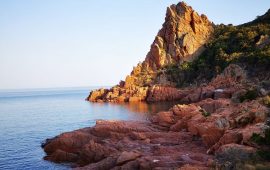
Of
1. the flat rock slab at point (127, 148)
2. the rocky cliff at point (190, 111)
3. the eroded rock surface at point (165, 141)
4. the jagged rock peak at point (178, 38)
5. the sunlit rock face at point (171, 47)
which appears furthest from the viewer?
the jagged rock peak at point (178, 38)

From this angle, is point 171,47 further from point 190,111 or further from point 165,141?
point 165,141

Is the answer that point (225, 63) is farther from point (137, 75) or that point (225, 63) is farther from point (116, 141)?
point (116, 141)

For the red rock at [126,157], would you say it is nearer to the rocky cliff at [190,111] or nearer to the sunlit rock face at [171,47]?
the rocky cliff at [190,111]

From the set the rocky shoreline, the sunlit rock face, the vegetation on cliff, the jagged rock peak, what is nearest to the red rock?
the rocky shoreline

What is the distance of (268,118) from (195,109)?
15.7m

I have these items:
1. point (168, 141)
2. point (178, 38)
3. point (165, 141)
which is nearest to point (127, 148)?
point (165, 141)

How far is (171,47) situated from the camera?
131 meters

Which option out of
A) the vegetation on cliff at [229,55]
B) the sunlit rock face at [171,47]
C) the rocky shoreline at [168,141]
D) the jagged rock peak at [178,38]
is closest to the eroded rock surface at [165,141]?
the rocky shoreline at [168,141]

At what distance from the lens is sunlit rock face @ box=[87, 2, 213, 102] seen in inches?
4865

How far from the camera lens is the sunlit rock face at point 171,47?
12356 cm

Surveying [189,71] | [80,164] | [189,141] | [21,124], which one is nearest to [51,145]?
[80,164]

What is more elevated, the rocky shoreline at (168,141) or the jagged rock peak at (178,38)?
the jagged rock peak at (178,38)

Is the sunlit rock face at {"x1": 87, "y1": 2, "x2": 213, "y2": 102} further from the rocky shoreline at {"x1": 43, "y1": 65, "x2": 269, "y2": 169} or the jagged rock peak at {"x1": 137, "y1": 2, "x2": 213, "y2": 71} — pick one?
the rocky shoreline at {"x1": 43, "y1": 65, "x2": 269, "y2": 169}

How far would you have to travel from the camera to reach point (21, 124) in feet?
235
